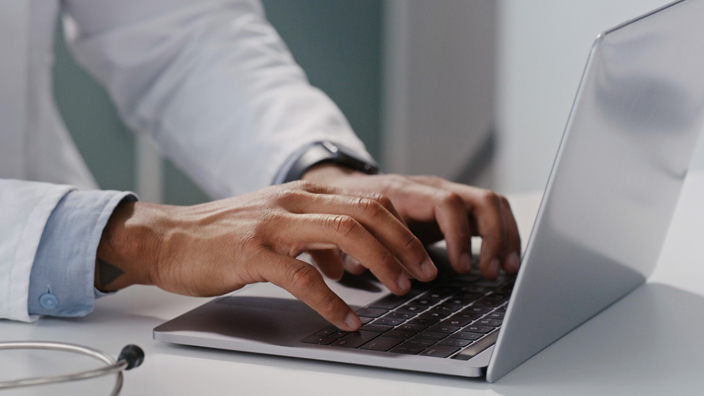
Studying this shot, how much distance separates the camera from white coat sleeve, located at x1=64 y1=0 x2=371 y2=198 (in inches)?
37.1

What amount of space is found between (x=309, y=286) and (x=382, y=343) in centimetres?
7

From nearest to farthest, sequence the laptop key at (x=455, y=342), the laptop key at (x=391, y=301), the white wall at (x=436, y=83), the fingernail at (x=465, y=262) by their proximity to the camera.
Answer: the laptop key at (x=455, y=342), the laptop key at (x=391, y=301), the fingernail at (x=465, y=262), the white wall at (x=436, y=83)

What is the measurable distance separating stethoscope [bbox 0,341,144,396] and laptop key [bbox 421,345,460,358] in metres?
0.16

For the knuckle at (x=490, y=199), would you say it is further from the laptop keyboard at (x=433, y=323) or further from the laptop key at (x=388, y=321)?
the laptop key at (x=388, y=321)

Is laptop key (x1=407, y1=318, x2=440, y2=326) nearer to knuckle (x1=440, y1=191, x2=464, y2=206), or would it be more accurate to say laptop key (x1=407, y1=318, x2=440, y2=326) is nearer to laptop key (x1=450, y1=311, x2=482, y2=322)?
laptop key (x1=450, y1=311, x2=482, y2=322)

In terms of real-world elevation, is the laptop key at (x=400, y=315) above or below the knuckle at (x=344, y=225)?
below

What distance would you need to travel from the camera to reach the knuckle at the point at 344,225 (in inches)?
18.3

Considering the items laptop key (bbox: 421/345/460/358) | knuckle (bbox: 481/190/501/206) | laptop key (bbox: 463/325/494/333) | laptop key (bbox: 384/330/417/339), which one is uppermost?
knuckle (bbox: 481/190/501/206)

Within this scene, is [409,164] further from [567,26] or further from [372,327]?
[372,327]

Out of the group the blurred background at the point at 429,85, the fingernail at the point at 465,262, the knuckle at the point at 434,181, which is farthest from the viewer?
the blurred background at the point at 429,85

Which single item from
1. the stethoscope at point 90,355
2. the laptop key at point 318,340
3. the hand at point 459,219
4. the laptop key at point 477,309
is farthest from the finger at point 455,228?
the stethoscope at point 90,355

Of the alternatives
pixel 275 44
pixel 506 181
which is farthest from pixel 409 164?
pixel 275 44

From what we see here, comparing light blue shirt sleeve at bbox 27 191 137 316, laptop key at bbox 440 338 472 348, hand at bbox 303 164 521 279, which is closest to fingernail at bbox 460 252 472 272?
hand at bbox 303 164 521 279

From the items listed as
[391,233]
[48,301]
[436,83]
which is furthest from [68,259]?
[436,83]
